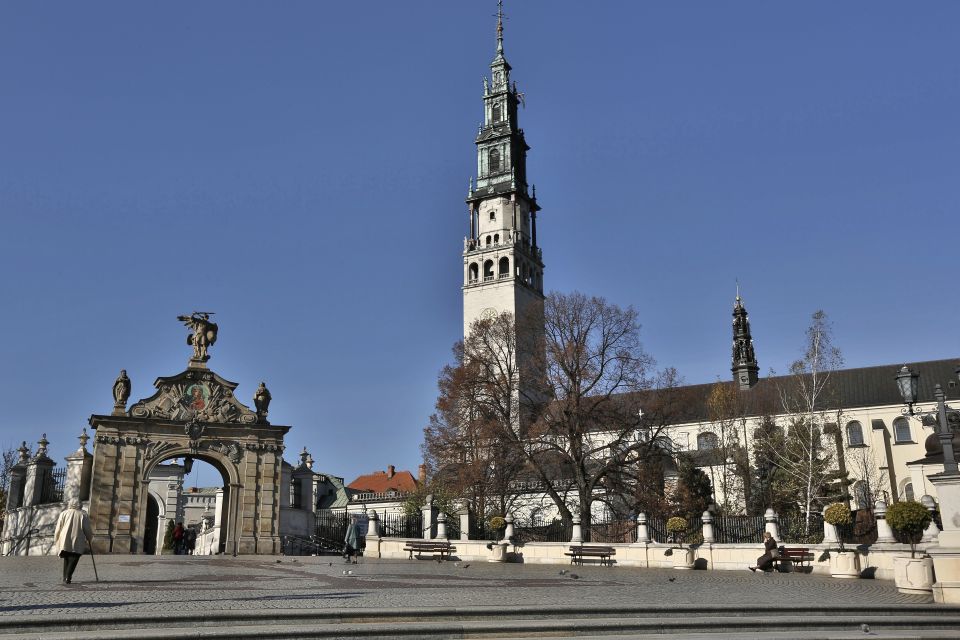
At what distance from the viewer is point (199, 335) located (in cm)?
3753

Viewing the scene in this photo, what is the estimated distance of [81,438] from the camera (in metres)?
35.7

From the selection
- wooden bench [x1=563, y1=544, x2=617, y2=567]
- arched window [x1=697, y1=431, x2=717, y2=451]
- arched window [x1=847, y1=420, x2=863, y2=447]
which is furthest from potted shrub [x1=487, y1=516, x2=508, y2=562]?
arched window [x1=847, y1=420, x2=863, y2=447]

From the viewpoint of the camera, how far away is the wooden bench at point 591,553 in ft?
92.0

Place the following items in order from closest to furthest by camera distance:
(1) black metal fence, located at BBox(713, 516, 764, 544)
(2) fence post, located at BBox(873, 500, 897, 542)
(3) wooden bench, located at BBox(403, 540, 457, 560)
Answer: (2) fence post, located at BBox(873, 500, 897, 542)
(1) black metal fence, located at BBox(713, 516, 764, 544)
(3) wooden bench, located at BBox(403, 540, 457, 560)

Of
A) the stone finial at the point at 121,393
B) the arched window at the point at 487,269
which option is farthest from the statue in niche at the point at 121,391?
the arched window at the point at 487,269

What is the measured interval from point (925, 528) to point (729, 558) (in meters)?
9.61

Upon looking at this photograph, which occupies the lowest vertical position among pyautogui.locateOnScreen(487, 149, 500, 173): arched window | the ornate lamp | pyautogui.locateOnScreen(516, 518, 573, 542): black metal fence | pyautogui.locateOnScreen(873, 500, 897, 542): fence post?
pyautogui.locateOnScreen(516, 518, 573, 542): black metal fence

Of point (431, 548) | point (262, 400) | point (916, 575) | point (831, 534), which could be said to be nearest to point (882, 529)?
point (831, 534)

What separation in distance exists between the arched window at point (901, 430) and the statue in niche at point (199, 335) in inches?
2233

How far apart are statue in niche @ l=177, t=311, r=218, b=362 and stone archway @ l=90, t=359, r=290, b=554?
0.59 meters

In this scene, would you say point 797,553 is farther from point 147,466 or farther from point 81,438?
point 81,438

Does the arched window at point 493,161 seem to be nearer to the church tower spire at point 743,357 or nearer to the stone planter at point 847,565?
the church tower spire at point 743,357

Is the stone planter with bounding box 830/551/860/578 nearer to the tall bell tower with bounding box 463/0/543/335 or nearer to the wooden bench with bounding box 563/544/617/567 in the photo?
the wooden bench with bounding box 563/544/617/567

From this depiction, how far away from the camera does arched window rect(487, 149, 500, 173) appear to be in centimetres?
9144
